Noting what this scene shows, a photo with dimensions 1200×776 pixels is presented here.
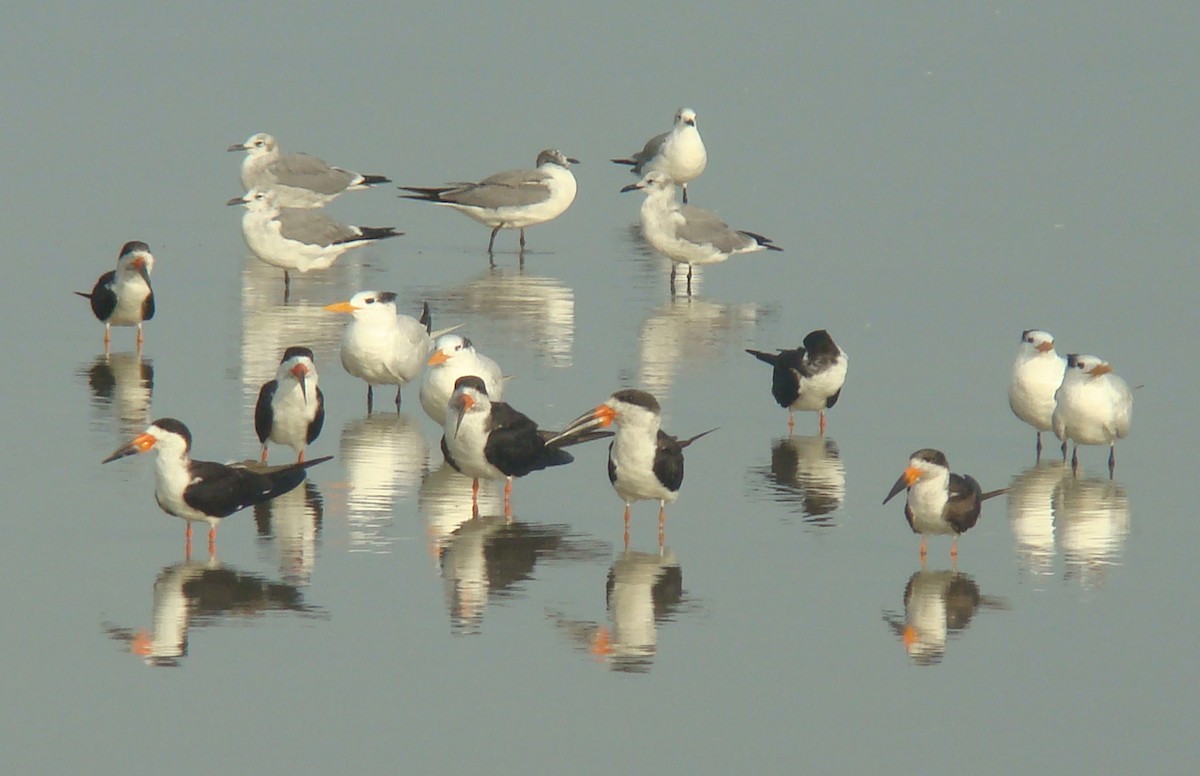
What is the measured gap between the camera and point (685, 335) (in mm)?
17938

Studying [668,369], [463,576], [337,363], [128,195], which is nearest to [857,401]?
[668,369]

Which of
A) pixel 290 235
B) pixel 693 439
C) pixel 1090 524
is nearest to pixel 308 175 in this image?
pixel 290 235

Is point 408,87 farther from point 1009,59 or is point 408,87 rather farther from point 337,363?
point 337,363

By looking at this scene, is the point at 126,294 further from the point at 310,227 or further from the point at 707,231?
the point at 707,231

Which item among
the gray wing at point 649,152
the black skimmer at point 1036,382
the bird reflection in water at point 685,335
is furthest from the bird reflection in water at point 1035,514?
the gray wing at point 649,152

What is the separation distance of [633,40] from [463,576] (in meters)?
30.4

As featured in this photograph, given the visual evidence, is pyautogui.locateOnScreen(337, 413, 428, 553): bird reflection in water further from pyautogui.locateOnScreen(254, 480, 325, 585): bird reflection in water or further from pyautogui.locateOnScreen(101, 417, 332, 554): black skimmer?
pyautogui.locateOnScreen(101, 417, 332, 554): black skimmer

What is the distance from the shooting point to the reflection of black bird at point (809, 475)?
41.1 feet

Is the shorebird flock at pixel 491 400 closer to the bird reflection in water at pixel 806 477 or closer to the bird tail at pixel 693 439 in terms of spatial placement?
the bird tail at pixel 693 439

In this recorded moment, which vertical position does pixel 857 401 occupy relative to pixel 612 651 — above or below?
above

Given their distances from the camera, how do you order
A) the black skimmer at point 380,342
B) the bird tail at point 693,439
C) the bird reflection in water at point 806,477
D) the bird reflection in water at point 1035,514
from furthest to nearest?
the black skimmer at point 380,342 → the bird reflection in water at point 806,477 → the bird tail at point 693,439 → the bird reflection in water at point 1035,514

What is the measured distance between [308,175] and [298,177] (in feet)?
0.41

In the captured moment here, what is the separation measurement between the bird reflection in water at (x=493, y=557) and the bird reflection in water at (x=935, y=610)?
1.78 meters

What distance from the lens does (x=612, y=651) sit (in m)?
9.68
